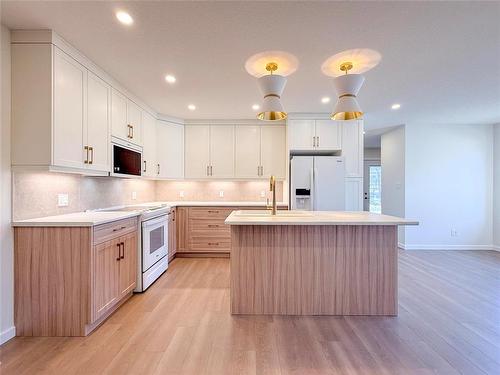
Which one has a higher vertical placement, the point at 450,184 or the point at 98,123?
the point at 98,123

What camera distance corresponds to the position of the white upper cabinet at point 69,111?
6.85 ft

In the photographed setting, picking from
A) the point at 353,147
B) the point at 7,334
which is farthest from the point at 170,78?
the point at 353,147

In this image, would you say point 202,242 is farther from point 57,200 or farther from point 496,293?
point 496,293

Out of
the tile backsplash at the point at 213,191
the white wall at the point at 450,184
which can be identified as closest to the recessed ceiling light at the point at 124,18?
the tile backsplash at the point at 213,191

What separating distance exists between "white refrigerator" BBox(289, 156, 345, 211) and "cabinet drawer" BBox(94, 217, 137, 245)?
240 cm

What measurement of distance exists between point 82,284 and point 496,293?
14.0 ft

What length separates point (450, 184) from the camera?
484 centimetres

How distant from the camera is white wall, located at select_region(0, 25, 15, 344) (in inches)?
74.8

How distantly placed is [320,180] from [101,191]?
3.11 meters

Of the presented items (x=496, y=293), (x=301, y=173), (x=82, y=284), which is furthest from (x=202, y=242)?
(x=496, y=293)

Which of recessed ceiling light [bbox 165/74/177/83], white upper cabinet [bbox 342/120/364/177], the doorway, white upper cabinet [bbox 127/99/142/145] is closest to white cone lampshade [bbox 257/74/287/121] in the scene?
recessed ceiling light [bbox 165/74/177/83]

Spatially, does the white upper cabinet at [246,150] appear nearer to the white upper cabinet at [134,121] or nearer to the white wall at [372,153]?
the white upper cabinet at [134,121]

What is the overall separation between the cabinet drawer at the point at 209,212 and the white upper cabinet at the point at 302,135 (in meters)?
1.55

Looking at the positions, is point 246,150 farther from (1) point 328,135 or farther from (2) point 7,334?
(2) point 7,334
